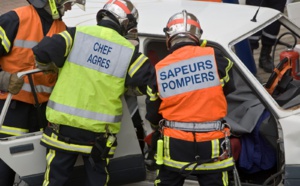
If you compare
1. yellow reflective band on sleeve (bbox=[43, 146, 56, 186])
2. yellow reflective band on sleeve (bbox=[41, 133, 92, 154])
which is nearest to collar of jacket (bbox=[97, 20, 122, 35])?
yellow reflective band on sleeve (bbox=[41, 133, 92, 154])

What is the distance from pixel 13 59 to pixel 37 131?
0.58 metres

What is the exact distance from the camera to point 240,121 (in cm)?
473

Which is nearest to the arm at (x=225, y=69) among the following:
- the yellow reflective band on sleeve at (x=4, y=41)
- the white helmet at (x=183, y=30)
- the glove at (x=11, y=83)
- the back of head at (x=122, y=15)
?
the white helmet at (x=183, y=30)

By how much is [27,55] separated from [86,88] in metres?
0.58

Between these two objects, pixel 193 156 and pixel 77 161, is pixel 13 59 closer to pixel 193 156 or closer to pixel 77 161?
pixel 77 161

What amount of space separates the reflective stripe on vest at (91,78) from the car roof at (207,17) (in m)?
0.59

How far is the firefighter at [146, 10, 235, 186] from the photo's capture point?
395cm

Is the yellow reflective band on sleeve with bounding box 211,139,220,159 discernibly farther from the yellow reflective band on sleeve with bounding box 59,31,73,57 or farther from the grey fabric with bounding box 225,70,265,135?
the yellow reflective band on sleeve with bounding box 59,31,73,57

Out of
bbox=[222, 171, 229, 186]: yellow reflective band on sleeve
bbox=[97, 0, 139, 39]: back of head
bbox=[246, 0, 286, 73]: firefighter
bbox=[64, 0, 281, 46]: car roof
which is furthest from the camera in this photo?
bbox=[246, 0, 286, 73]: firefighter

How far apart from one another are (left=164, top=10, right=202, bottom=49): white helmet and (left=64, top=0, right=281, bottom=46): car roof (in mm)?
370

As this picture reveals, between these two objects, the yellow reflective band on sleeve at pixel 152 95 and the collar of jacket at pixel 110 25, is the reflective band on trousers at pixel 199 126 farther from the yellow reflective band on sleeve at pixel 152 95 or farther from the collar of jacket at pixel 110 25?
the collar of jacket at pixel 110 25

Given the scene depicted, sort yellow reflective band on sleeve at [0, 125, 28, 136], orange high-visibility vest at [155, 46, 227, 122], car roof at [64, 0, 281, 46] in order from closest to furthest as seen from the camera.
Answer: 1. orange high-visibility vest at [155, 46, 227, 122]
2. yellow reflective band on sleeve at [0, 125, 28, 136]
3. car roof at [64, 0, 281, 46]

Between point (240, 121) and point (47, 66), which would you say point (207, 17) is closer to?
point (240, 121)

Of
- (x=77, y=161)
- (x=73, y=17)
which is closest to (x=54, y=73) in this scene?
(x=77, y=161)
